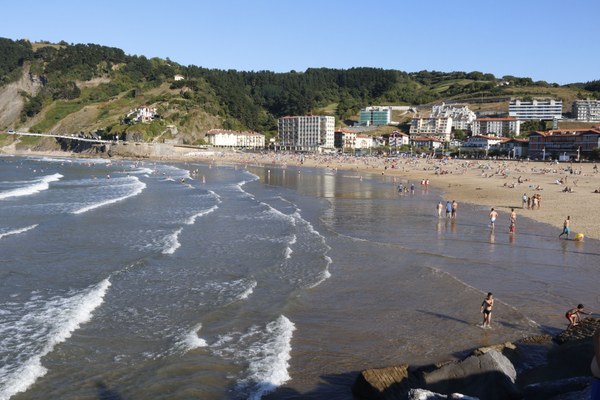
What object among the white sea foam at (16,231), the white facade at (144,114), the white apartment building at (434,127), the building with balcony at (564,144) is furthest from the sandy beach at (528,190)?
the white facade at (144,114)

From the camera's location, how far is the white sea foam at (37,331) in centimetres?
→ 838

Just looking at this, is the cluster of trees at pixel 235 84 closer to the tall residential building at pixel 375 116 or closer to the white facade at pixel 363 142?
the tall residential building at pixel 375 116

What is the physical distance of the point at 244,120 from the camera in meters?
142

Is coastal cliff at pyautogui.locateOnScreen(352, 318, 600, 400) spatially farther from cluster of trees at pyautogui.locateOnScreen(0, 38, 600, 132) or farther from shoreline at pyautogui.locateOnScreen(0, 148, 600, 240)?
cluster of trees at pyautogui.locateOnScreen(0, 38, 600, 132)

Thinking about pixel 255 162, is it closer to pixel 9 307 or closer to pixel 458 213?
pixel 458 213

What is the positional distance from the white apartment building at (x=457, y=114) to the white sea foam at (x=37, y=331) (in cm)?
13018

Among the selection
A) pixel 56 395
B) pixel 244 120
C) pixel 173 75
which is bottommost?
pixel 56 395

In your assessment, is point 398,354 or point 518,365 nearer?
point 518,365

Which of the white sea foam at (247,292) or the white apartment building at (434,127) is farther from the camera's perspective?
the white apartment building at (434,127)

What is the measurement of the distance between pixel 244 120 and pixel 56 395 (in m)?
137

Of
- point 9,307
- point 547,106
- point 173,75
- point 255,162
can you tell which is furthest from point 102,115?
point 9,307

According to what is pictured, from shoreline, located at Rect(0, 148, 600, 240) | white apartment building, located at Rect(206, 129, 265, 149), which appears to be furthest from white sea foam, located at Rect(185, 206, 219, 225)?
white apartment building, located at Rect(206, 129, 265, 149)

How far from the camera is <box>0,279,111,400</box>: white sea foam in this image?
838 cm

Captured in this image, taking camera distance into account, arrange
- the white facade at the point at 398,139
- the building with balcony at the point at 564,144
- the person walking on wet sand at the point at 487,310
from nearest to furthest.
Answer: the person walking on wet sand at the point at 487,310
the building with balcony at the point at 564,144
the white facade at the point at 398,139
